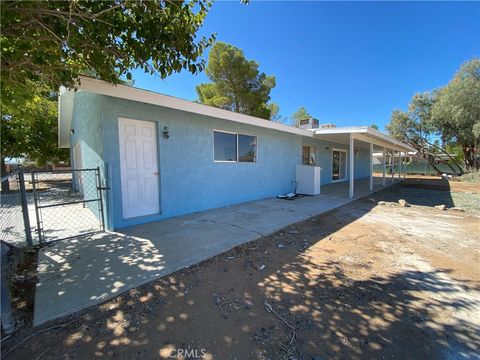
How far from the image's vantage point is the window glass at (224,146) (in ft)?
21.6

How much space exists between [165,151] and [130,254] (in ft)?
8.56

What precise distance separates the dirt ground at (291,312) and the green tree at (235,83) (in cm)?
1425

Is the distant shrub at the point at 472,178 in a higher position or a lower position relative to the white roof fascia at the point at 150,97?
lower

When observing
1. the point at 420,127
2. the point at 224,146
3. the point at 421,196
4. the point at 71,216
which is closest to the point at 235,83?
the point at 224,146

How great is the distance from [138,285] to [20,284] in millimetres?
1465

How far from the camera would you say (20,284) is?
8.83 ft

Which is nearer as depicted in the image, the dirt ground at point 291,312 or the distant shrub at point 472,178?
the dirt ground at point 291,312

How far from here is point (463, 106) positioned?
643 inches

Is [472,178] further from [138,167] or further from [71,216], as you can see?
[71,216]

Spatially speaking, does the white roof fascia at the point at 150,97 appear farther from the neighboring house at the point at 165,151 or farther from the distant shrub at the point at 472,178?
the distant shrub at the point at 472,178

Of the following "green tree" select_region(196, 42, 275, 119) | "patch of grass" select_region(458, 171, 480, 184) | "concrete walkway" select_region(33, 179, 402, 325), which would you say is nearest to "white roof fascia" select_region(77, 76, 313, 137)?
"concrete walkway" select_region(33, 179, 402, 325)

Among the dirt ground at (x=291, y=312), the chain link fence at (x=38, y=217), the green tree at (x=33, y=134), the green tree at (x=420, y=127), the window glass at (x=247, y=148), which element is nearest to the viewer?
the dirt ground at (x=291, y=312)

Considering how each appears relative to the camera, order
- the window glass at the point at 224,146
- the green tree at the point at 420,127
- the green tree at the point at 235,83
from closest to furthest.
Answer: the window glass at the point at 224,146 → the green tree at the point at 235,83 → the green tree at the point at 420,127

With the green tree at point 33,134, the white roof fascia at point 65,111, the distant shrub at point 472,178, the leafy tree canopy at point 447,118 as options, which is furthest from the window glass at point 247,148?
the distant shrub at point 472,178
